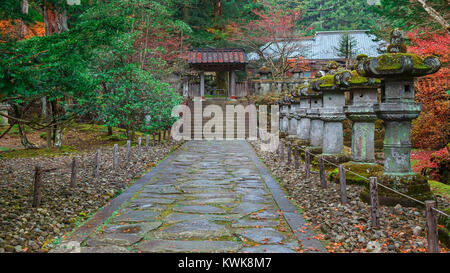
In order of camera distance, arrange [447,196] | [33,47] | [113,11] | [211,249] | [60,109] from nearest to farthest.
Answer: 1. [211,249]
2. [33,47]
3. [447,196]
4. [60,109]
5. [113,11]

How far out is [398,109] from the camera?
552 centimetres

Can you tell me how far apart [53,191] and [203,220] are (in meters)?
3.30

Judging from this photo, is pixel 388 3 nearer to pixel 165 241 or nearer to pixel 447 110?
pixel 447 110

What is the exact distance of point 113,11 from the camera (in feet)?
52.2

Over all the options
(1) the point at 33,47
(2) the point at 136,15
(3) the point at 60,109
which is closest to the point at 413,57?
(1) the point at 33,47

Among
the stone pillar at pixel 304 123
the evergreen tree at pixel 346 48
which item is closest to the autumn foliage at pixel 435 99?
the stone pillar at pixel 304 123

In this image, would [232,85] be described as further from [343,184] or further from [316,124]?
[343,184]

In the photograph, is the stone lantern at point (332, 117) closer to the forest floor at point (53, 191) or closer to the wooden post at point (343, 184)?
the wooden post at point (343, 184)

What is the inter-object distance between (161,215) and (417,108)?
4.33m

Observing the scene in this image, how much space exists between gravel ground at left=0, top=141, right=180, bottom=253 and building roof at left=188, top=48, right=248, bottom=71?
1622 centimetres

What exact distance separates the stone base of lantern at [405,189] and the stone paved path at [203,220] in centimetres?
145

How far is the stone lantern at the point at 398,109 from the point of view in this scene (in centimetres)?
541

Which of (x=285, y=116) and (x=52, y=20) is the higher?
(x=52, y=20)

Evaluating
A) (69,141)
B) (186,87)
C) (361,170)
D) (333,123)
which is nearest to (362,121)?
(361,170)
